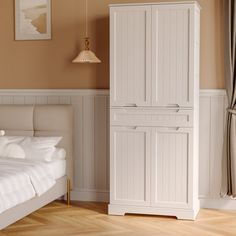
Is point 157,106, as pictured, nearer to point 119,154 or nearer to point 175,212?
point 119,154

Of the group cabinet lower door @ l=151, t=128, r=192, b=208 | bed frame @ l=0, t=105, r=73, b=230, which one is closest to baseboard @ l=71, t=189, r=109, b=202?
bed frame @ l=0, t=105, r=73, b=230

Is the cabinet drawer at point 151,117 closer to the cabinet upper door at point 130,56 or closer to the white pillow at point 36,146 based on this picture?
the cabinet upper door at point 130,56

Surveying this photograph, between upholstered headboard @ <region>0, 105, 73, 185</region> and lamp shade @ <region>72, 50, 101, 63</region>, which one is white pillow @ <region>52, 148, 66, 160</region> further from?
lamp shade @ <region>72, 50, 101, 63</region>

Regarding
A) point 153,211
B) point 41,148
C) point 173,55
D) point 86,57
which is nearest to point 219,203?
point 153,211

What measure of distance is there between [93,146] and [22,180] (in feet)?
4.59

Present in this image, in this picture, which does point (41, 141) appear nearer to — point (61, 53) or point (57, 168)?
point (57, 168)

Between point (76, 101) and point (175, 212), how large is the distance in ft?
5.24

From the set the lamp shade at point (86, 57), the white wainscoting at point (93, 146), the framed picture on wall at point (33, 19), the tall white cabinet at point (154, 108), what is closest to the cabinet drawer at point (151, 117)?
the tall white cabinet at point (154, 108)

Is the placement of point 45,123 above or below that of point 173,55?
below

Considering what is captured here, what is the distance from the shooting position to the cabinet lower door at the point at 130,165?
537 centimetres

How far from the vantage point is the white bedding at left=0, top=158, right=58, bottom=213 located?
4480 mm

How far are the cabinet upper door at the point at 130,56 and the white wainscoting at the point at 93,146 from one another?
0.54 metres

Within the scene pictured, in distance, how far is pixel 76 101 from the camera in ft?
19.8

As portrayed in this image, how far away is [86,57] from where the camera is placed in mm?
5719
